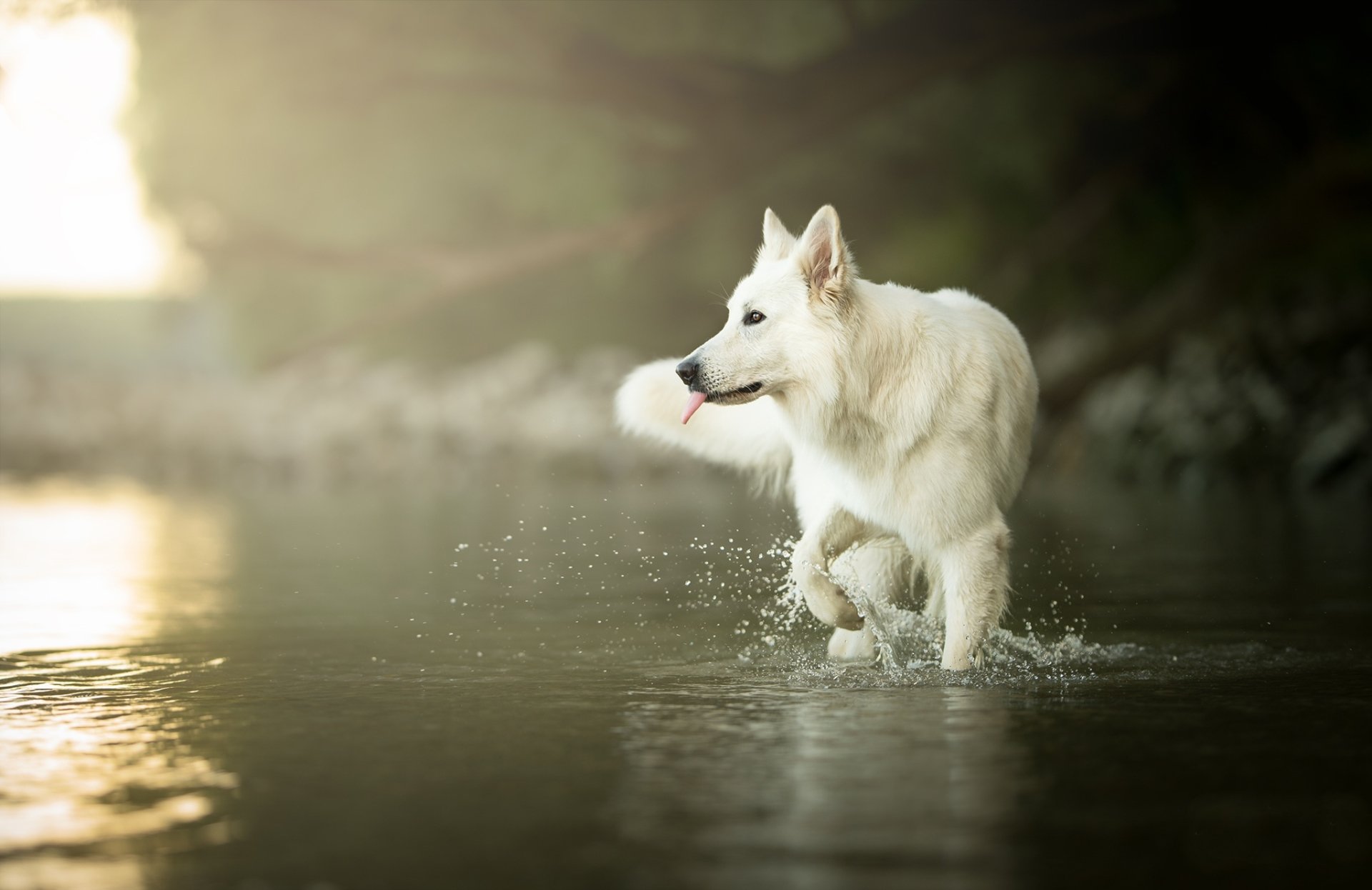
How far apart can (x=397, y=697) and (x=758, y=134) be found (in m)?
16.1

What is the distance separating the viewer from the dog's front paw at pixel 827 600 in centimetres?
621

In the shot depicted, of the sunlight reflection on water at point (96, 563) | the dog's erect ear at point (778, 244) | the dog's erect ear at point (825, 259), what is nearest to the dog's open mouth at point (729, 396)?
the dog's erect ear at point (825, 259)

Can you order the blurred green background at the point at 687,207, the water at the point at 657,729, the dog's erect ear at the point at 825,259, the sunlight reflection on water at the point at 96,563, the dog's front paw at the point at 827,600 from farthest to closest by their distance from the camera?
the blurred green background at the point at 687,207 → the sunlight reflection on water at the point at 96,563 → the dog's front paw at the point at 827,600 → the dog's erect ear at the point at 825,259 → the water at the point at 657,729

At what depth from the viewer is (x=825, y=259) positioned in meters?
5.86

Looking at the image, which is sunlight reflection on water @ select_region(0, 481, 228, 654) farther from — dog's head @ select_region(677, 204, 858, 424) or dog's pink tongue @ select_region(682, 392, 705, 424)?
dog's head @ select_region(677, 204, 858, 424)

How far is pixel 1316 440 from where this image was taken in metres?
15.9

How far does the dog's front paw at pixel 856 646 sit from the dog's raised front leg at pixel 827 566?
0.22 metres

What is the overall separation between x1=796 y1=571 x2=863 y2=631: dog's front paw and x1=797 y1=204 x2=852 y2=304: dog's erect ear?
1.13m

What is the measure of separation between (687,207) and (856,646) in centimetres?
1526

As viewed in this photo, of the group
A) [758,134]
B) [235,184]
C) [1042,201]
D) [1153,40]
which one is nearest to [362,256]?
[235,184]

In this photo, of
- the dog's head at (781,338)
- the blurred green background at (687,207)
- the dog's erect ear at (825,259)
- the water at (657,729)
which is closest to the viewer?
the water at (657,729)

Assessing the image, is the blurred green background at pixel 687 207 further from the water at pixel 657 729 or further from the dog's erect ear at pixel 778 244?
the dog's erect ear at pixel 778 244

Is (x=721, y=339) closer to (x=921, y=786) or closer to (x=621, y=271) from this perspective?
(x=921, y=786)

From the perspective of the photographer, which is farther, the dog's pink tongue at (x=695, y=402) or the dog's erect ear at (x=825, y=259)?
the dog's pink tongue at (x=695, y=402)
